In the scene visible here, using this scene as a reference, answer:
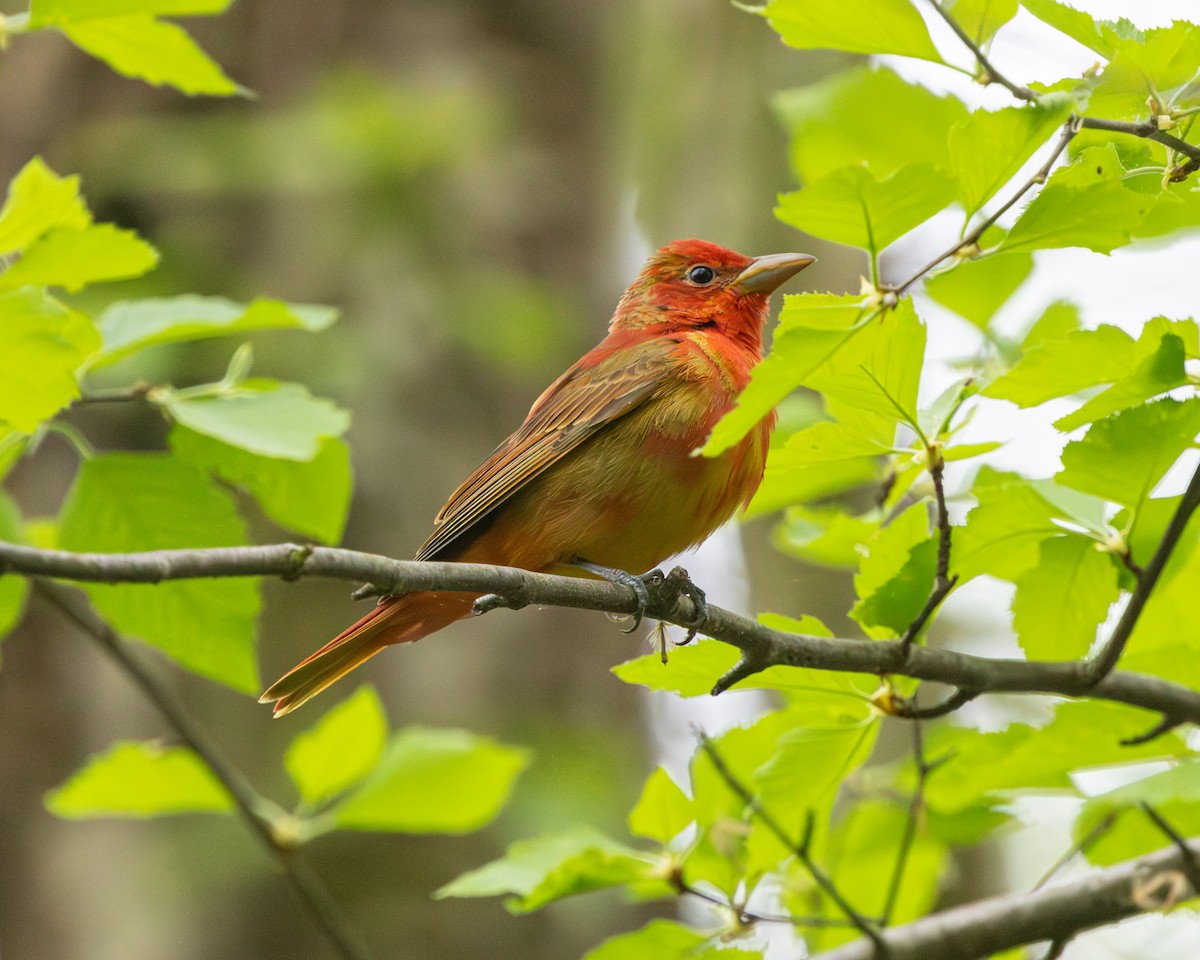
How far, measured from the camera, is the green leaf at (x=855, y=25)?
2.08 meters

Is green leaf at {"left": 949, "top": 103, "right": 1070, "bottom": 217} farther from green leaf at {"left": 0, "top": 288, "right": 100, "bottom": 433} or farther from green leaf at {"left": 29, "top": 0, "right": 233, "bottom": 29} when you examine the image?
green leaf at {"left": 0, "top": 288, "right": 100, "bottom": 433}

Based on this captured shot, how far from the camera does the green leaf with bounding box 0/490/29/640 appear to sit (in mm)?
2631

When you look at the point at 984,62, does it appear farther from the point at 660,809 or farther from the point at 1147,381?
the point at 660,809

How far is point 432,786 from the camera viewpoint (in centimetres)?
305

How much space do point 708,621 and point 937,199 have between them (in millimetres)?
982

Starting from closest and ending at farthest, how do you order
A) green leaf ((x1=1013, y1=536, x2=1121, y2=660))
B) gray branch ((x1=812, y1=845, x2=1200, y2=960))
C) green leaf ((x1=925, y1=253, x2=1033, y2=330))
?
green leaf ((x1=1013, y1=536, x2=1121, y2=660))
gray branch ((x1=812, y1=845, x2=1200, y2=960))
green leaf ((x1=925, y1=253, x2=1033, y2=330))

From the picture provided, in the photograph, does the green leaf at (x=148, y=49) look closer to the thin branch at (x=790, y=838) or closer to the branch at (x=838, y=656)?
the branch at (x=838, y=656)

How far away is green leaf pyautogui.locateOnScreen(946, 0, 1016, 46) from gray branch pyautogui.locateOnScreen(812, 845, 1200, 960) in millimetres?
1677

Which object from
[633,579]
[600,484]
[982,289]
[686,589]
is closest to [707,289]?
[600,484]

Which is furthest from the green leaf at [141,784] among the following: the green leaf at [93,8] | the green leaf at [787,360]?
the green leaf at [787,360]

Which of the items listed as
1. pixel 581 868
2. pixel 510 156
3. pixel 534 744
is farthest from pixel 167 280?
pixel 581 868

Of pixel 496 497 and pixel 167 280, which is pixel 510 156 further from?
pixel 496 497

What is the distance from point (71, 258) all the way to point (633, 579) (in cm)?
150

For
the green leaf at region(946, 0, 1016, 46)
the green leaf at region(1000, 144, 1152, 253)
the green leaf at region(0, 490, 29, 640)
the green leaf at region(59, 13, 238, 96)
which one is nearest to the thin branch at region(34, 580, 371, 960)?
the green leaf at region(0, 490, 29, 640)
